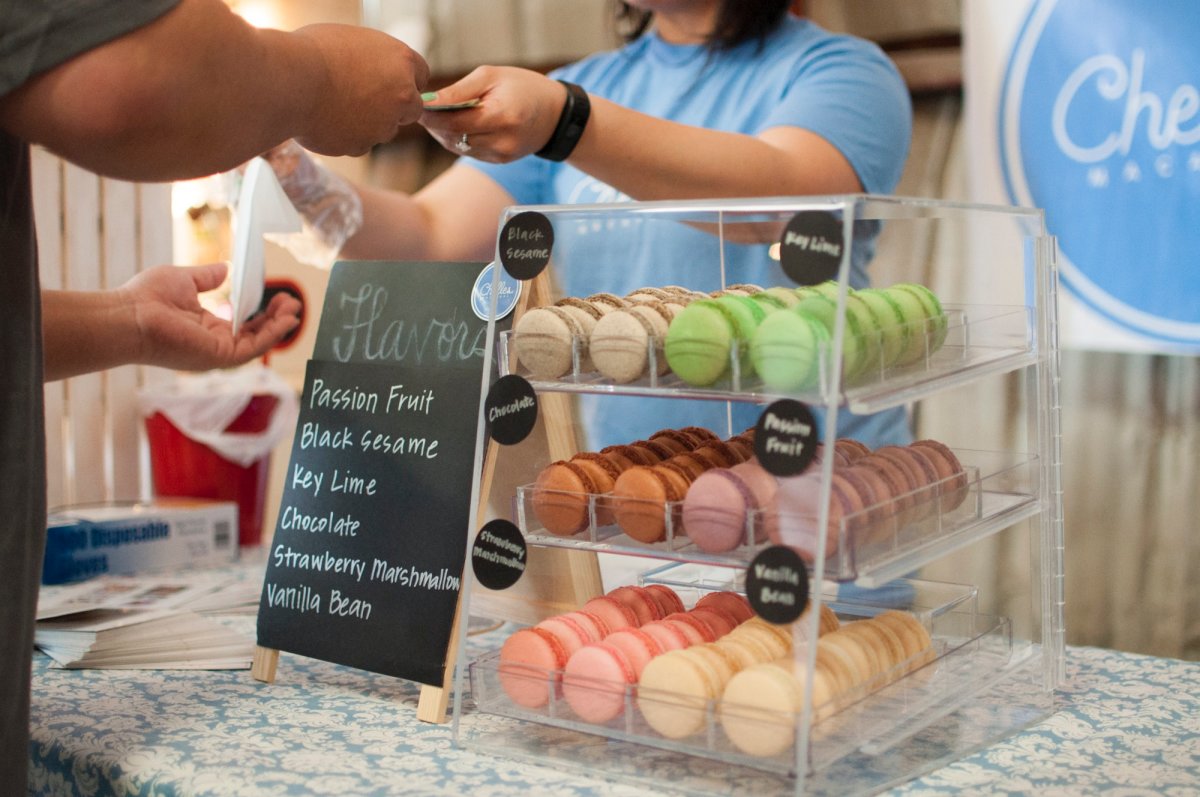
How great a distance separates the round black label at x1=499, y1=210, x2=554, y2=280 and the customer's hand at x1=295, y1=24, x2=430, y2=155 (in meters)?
0.14

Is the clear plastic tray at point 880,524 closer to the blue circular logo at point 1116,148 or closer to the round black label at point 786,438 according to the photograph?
the round black label at point 786,438

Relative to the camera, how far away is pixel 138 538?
5.97ft

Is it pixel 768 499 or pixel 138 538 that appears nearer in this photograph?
pixel 768 499

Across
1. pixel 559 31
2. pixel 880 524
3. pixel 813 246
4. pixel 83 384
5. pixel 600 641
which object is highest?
pixel 559 31

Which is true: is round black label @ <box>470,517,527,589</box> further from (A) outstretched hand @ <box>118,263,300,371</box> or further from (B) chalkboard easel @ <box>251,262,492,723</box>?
(A) outstretched hand @ <box>118,263,300,371</box>

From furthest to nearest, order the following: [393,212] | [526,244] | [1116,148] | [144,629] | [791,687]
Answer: [1116,148] < [393,212] < [144,629] < [526,244] < [791,687]

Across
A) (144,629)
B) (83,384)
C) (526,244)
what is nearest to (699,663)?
(526,244)

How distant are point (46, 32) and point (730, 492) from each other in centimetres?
59

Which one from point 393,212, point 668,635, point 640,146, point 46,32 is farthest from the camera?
point 393,212

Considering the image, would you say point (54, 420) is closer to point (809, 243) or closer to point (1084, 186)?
point (809, 243)

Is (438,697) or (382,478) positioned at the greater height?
(382,478)

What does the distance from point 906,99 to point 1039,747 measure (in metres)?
1.14

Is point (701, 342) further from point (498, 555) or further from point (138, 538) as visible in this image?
point (138, 538)

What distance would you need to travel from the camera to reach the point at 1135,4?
A: 2.36 m
